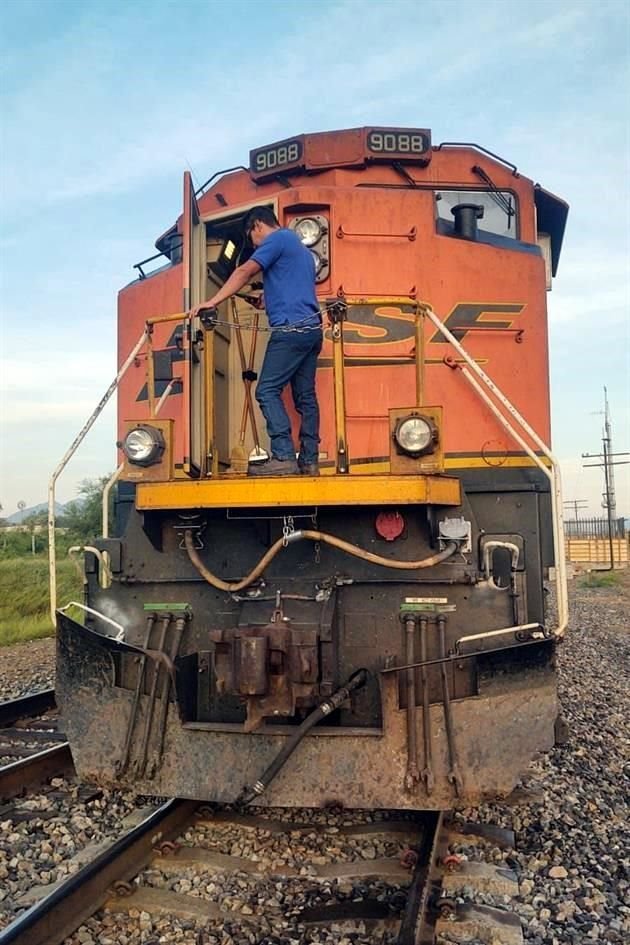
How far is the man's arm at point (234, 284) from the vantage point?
157 inches

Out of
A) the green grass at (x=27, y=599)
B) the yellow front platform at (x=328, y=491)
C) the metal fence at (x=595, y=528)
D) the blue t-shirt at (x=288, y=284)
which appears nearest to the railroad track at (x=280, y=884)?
the yellow front platform at (x=328, y=491)

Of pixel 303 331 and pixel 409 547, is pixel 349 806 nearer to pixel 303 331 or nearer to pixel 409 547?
pixel 409 547

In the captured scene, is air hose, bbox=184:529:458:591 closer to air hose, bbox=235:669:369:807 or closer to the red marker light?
the red marker light

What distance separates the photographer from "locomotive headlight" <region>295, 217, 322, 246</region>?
4785mm

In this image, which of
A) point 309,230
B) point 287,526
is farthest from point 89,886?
point 309,230

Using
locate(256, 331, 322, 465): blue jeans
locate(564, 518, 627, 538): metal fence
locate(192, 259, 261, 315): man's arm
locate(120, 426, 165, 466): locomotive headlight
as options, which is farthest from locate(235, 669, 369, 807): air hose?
locate(564, 518, 627, 538): metal fence

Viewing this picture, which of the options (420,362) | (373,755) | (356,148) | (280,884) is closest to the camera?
(280,884)

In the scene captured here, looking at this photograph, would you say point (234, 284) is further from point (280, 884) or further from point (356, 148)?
point (280, 884)

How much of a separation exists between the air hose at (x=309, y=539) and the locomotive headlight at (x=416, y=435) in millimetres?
539

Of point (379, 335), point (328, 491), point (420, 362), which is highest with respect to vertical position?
point (379, 335)

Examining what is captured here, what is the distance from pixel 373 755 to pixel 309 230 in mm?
3000

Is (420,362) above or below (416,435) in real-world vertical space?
above

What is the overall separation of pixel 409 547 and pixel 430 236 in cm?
199

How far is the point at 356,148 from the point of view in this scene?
519cm
